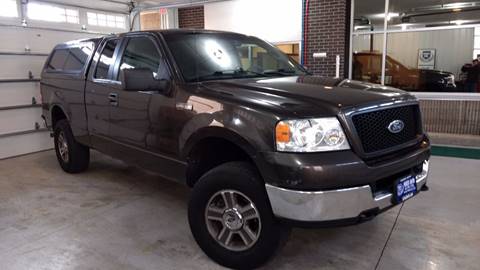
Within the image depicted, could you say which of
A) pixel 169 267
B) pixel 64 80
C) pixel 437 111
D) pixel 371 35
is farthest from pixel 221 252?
pixel 371 35

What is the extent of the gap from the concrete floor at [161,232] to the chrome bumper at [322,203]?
67 centimetres

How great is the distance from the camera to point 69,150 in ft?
16.5

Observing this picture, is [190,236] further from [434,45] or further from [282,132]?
[434,45]

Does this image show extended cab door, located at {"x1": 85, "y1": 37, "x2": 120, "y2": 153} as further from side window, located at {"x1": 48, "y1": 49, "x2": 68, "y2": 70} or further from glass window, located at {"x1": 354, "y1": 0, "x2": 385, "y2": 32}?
glass window, located at {"x1": 354, "y1": 0, "x2": 385, "y2": 32}

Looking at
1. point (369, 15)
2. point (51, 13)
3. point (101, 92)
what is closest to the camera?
point (101, 92)

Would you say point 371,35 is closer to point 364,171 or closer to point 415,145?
point 415,145

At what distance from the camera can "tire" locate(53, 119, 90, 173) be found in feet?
16.3

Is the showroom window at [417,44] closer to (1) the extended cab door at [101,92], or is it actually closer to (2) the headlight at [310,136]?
(1) the extended cab door at [101,92]

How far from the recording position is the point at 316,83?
3.00 meters

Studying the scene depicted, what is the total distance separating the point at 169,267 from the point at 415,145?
2.00 m

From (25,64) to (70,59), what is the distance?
2.21m

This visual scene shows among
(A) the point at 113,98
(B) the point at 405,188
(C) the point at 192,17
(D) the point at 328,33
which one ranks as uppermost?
(C) the point at 192,17

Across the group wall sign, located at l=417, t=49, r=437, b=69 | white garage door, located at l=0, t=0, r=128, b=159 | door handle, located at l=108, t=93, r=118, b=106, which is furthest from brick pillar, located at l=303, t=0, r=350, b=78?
door handle, located at l=108, t=93, r=118, b=106

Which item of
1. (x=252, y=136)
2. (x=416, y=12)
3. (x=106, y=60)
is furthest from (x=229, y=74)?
(x=416, y=12)
